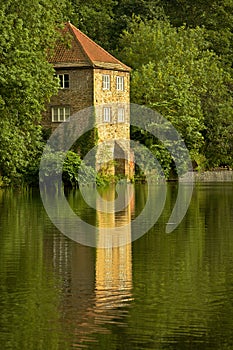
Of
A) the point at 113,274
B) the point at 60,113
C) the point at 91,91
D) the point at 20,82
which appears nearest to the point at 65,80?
the point at 91,91

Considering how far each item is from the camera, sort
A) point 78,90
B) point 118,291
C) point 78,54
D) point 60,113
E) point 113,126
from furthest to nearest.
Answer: point 113,126 < point 78,54 < point 60,113 < point 78,90 < point 118,291

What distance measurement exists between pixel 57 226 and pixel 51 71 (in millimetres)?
26182

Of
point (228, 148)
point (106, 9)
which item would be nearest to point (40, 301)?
point (228, 148)

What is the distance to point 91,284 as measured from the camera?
1836 cm

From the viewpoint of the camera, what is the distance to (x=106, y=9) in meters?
82.9

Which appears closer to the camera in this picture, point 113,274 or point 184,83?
point 113,274

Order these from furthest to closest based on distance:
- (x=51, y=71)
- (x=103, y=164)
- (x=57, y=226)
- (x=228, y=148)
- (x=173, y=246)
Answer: (x=228, y=148)
(x=103, y=164)
(x=51, y=71)
(x=57, y=226)
(x=173, y=246)

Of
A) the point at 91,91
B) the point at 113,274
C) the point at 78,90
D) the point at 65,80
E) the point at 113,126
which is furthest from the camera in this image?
the point at 113,126

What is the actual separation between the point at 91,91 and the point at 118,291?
48606 mm

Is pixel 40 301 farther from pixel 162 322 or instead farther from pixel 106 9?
pixel 106 9

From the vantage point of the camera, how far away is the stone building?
65438mm

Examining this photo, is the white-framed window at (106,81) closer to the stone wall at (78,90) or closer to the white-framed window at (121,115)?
the stone wall at (78,90)

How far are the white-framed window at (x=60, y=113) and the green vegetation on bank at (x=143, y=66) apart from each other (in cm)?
317

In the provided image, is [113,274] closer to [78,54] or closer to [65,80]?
[65,80]
